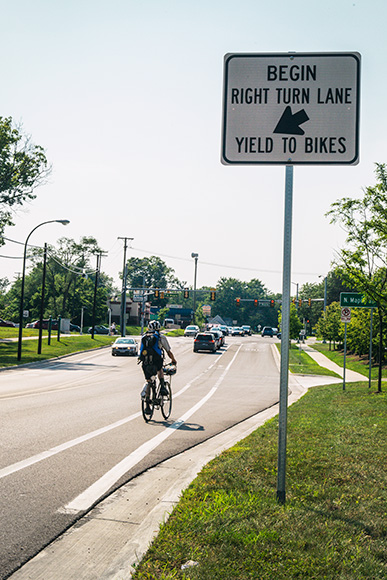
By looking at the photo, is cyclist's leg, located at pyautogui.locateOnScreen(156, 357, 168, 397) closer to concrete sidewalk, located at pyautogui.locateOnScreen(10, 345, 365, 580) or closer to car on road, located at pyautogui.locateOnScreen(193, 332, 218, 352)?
concrete sidewalk, located at pyautogui.locateOnScreen(10, 345, 365, 580)

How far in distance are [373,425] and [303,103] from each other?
7573 millimetres

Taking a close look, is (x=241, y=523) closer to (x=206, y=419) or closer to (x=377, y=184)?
(x=206, y=419)

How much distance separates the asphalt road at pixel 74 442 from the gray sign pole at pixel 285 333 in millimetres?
1923

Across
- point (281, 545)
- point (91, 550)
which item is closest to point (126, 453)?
point (91, 550)

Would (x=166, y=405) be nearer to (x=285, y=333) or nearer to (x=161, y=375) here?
(x=161, y=375)

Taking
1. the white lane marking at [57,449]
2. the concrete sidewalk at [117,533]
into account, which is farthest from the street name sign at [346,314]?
the concrete sidewalk at [117,533]

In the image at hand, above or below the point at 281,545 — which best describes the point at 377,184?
above

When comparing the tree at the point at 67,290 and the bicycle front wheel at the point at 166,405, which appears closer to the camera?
the bicycle front wheel at the point at 166,405

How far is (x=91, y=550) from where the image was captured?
4469mm

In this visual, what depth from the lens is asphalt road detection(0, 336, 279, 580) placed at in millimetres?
5270

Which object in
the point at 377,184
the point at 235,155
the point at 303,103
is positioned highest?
the point at 377,184

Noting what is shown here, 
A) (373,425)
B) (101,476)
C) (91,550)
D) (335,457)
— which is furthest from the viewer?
(373,425)

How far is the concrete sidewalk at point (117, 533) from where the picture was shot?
159 inches

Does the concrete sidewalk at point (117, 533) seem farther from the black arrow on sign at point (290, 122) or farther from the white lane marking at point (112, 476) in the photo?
the black arrow on sign at point (290, 122)
